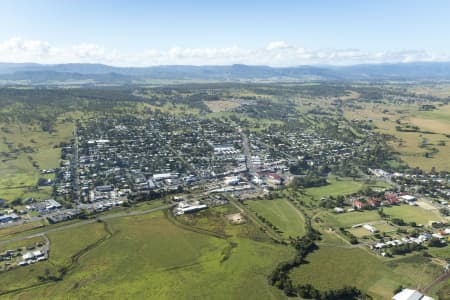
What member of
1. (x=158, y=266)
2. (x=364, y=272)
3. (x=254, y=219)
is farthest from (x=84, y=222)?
(x=364, y=272)

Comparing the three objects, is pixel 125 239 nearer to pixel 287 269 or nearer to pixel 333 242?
pixel 287 269

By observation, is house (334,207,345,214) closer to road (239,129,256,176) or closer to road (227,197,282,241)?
road (227,197,282,241)

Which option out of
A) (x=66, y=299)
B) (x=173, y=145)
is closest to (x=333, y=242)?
(x=66, y=299)

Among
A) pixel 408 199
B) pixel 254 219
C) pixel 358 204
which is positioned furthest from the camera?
pixel 408 199

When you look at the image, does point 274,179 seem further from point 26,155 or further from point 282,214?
point 26,155

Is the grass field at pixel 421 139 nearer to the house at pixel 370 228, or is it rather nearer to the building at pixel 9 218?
the house at pixel 370 228

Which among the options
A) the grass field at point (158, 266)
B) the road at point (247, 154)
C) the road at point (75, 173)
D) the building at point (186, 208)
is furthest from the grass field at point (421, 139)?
the road at point (75, 173)
